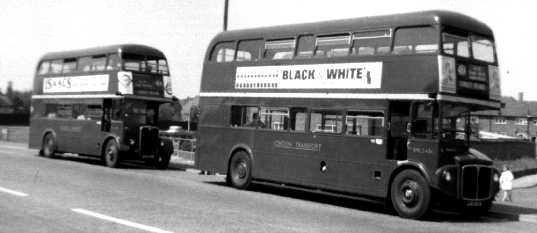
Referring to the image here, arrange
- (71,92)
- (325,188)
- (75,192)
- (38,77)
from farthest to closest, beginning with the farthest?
(38,77), (71,92), (325,188), (75,192)

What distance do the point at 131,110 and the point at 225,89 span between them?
20.3 feet

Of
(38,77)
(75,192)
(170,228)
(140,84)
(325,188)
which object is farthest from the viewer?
(38,77)

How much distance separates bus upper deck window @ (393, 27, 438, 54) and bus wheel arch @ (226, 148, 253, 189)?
498 cm

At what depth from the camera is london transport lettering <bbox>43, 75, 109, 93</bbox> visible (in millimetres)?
22577

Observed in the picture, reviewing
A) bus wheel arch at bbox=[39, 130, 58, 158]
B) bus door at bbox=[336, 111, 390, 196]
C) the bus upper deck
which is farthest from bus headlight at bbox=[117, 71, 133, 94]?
bus door at bbox=[336, 111, 390, 196]

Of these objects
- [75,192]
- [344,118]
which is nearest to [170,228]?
[75,192]

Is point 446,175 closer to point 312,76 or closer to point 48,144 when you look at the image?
point 312,76

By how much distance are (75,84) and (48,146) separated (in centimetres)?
342

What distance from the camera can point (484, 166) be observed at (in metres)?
12.7

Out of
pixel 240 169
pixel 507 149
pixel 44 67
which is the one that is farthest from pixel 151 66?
pixel 507 149

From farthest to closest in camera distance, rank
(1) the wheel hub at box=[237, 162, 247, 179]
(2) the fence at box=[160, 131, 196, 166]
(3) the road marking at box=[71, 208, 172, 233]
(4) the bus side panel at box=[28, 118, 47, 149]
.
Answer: (2) the fence at box=[160, 131, 196, 166]
(4) the bus side panel at box=[28, 118, 47, 149]
(1) the wheel hub at box=[237, 162, 247, 179]
(3) the road marking at box=[71, 208, 172, 233]

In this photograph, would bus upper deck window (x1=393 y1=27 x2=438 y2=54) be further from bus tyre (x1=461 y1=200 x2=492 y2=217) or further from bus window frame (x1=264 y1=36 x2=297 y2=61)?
bus tyre (x1=461 y1=200 x2=492 y2=217)

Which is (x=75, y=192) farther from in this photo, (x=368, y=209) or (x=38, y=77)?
(x=38, y=77)

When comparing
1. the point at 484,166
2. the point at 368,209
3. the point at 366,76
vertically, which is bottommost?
the point at 368,209
